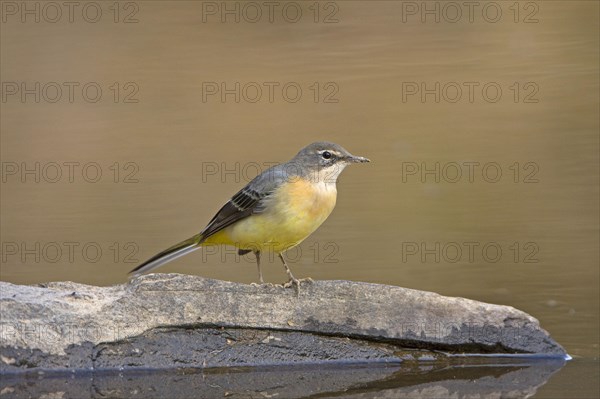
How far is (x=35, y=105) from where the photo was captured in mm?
17391

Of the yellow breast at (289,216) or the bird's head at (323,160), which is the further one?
the bird's head at (323,160)

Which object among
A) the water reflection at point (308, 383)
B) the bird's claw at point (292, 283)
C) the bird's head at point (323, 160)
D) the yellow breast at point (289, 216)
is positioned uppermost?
the bird's head at point (323, 160)

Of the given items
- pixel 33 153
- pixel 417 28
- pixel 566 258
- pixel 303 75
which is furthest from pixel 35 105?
pixel 566 258

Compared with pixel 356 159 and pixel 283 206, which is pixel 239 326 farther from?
pixel 356 159

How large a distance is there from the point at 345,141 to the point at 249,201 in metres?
6.12

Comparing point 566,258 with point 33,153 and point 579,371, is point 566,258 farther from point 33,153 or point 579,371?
point 33,153

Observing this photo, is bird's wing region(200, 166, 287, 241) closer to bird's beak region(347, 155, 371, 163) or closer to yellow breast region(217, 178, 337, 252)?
yellow breast region(217, 178, 337, 252)

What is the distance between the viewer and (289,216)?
9.12 m

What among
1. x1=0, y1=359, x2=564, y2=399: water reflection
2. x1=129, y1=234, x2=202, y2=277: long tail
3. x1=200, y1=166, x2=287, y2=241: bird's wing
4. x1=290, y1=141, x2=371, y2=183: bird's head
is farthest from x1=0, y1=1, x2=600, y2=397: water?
x1=290, y1=141, x2=371, y2=183: bird's head

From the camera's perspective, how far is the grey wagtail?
9164 mm

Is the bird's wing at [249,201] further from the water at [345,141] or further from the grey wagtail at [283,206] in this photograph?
the water at [345,141]

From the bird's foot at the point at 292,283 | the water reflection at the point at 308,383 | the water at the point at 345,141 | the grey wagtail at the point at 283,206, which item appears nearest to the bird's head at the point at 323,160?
the grey wagtail at the point at 283,206

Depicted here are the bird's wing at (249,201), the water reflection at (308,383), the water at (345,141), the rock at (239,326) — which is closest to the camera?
the water reflection at (308,383)

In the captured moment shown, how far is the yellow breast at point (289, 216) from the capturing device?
9141 millimetres
